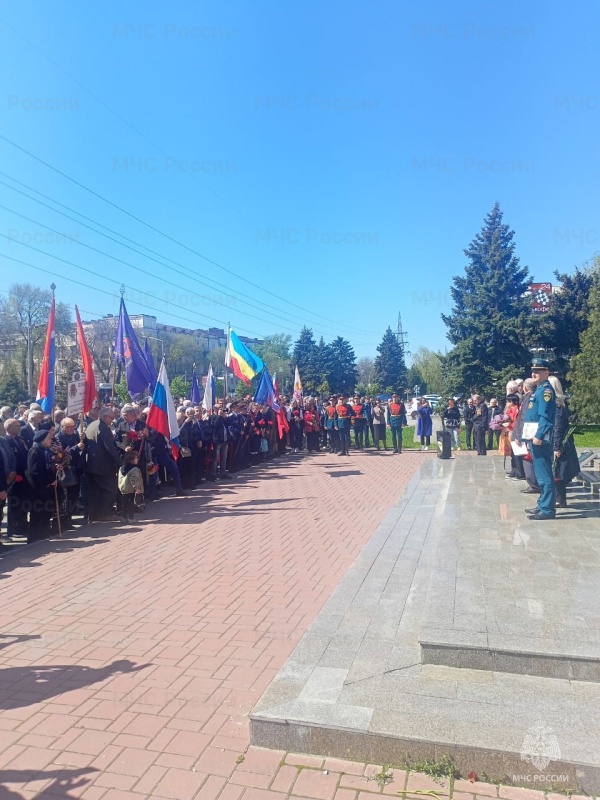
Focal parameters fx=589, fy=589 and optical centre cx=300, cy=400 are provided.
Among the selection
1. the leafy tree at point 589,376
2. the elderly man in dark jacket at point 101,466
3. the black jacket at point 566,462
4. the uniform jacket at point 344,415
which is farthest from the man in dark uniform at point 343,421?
the leafy tree at point 589,376

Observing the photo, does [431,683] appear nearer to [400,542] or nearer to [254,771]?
[254,771]

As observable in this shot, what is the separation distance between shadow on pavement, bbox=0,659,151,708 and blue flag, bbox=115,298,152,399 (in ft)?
30.7

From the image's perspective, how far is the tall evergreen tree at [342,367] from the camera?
68.2 m

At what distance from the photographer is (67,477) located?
29.2 feet

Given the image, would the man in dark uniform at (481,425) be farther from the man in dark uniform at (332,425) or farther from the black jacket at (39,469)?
the black jacket at (39,469)

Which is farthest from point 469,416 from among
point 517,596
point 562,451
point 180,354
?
point 180,354

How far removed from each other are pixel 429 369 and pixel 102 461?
63.4 m

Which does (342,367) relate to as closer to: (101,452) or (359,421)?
(359,421)

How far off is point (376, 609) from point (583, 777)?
7.42ft

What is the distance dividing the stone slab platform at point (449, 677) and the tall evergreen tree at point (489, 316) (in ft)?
92.9

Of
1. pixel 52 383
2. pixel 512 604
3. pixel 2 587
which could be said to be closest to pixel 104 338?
pixel 52 383

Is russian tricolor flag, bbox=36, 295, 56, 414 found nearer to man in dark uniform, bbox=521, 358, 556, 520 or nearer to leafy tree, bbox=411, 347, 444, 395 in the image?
man in dark uniform, bbox=521, 358, 556, 520

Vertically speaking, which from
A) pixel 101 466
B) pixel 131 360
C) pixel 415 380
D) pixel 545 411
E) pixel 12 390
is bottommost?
pixel 101 466

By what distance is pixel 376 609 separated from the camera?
5008 millimetres
